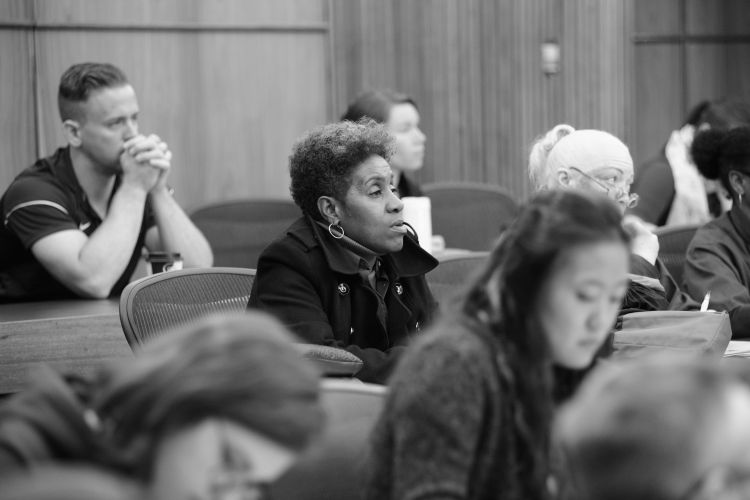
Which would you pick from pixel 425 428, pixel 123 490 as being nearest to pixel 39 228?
pixel 425 428

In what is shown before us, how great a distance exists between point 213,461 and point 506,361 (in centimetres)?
50

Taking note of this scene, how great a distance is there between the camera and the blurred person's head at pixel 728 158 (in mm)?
3605

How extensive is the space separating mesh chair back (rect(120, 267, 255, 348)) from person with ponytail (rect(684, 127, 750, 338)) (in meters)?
1.39

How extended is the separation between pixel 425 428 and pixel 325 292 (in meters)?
1.41

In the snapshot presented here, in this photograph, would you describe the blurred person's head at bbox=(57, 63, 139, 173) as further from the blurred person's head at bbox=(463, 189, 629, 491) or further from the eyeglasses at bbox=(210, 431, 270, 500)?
the eyeglasses at bbox=(210, 431, 270, 500)

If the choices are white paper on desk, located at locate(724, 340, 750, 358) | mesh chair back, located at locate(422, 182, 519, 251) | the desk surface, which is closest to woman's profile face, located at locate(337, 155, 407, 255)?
the desk surface

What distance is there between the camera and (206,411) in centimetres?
117

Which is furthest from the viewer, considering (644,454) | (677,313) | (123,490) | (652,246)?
(652,246)

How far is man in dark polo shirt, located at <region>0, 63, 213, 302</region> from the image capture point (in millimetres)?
3721

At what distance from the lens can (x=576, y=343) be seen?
1.55 metres

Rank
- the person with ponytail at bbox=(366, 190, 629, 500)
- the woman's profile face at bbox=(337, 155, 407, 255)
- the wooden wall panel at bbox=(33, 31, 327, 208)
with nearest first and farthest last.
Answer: the person with ponytail at bbox=(366, 190, 629, 500), the woman's profile face at bbox=(337, 155, 407, 255), the wooden wall panel at bbox=(33, 31, 327, 208)

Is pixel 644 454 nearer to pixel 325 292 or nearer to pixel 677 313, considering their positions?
pixel 677 313

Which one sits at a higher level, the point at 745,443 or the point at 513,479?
the point at 745,443

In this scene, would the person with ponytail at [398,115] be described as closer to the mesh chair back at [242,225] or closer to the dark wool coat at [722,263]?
the mesh chair back at [242,225]
